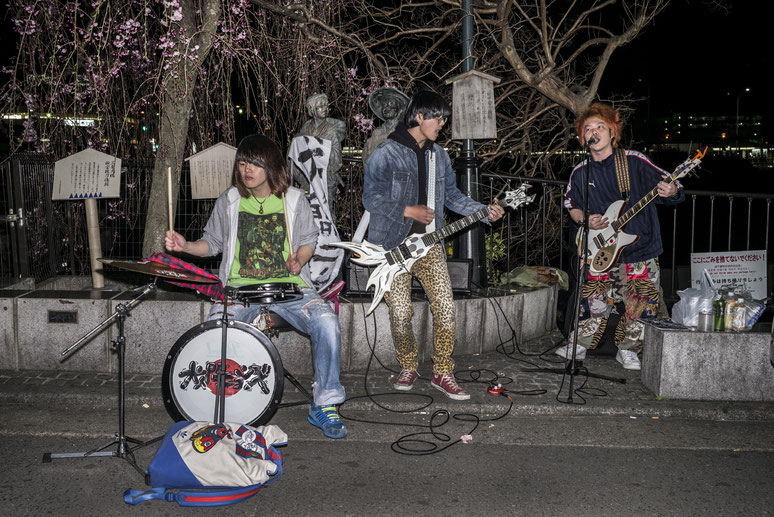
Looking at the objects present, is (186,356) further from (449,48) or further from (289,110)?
(449,48)

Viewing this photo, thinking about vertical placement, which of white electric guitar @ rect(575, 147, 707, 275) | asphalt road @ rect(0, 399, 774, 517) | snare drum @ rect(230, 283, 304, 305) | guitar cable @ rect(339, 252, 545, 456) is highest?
white electric guitar @ rect(575, 147, 707, 275)

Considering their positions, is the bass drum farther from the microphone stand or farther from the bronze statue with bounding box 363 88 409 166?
the bronze statue with bounding box 363 88 409 166

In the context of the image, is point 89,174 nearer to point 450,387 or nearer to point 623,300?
point 450,387

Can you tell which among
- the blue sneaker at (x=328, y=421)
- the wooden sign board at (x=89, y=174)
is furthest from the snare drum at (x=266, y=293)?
the wooden sign board at (x=89, y=174)

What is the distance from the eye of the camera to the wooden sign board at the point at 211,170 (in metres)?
6.50

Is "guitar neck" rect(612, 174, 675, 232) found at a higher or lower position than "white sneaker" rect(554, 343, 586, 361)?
higher

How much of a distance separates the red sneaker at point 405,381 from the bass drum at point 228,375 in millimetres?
1343

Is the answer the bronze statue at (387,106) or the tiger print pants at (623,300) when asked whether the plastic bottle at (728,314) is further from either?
the bronze statue at (387,106)

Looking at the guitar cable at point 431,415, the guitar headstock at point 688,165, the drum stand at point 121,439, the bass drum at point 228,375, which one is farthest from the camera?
the guitar headstock at point 688,165

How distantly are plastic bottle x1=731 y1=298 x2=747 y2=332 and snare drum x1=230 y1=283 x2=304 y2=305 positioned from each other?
3.21m

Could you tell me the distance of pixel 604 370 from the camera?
598cm

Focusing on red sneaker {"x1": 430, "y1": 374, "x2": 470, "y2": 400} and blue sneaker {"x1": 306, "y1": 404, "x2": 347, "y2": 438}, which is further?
red sneaker {"x1": 430, "y1": 374, "x2": 470, "y2": 400}

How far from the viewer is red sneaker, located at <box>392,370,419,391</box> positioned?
540 cm

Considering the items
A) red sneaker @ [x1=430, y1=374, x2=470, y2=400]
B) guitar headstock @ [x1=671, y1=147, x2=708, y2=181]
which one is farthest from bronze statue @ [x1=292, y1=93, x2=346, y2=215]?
guitar headstock @ [x1=671, y1=147, x2=708, y2=181]
